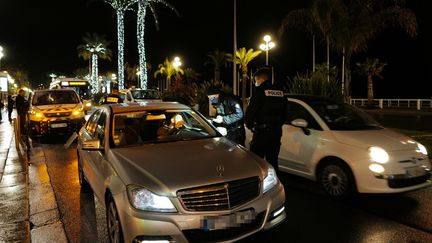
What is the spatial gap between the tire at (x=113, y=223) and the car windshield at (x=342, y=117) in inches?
144

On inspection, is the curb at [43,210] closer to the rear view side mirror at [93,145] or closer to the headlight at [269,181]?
the rear view side mirror at [93,145]

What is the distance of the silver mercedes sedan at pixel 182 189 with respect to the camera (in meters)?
3.86

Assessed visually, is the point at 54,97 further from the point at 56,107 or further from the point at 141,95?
the point at 141,95

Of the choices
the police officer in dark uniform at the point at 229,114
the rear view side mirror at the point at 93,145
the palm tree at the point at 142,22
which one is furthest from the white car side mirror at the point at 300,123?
the palm tree at the point at 142,22

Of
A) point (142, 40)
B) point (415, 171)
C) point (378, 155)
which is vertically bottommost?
point (415, 171)

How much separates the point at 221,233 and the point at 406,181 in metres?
3.22

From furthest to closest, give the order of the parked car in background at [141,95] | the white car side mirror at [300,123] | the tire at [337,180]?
1. the parked car in background at [141,95]
2. the white car side mirror at [300,123]
3. the tire at [337,180]

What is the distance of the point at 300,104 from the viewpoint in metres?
7.27

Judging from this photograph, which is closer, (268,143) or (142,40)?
(268,143)

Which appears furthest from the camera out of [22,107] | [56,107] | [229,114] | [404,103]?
[404,103]

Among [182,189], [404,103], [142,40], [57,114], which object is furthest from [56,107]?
[404,103]

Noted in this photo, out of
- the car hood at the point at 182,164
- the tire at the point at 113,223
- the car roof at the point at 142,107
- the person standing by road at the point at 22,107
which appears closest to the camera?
the car hood at the point at 182,164

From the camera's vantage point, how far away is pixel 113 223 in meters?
4.46

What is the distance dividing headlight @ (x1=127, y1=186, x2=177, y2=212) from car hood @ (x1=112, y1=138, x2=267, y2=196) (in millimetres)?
52
